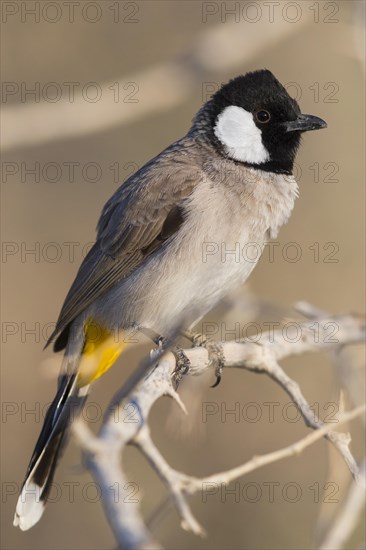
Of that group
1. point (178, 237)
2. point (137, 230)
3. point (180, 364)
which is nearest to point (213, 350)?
point (180, 364)

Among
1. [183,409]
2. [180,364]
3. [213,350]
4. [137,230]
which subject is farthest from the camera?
[137,230]

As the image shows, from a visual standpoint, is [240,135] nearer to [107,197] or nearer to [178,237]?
[178,237]

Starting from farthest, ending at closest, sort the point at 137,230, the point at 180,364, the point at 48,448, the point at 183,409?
the point at 137,230 < the point at 48,448 < the point at 180,364 < the point at 183,409

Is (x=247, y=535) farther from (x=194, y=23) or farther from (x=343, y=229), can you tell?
(x=194, y=23)

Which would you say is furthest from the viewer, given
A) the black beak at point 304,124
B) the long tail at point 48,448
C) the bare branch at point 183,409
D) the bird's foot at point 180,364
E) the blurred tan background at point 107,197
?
the blurred tan background at point 107,197

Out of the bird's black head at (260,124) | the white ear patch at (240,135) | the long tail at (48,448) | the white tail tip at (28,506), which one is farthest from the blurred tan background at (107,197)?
the white tail tip at (28,506)

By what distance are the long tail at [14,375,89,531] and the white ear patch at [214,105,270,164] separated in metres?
1.08

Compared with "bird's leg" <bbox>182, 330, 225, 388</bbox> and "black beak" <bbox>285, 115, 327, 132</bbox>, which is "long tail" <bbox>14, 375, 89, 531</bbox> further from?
"black beak" <bbox>285, 115, 327, 132</bbox>

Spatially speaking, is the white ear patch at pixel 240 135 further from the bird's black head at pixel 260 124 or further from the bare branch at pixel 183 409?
the bare branch at pixel 183 409

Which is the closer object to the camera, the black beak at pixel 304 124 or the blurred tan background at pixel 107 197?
the black beak at pixel 304 124

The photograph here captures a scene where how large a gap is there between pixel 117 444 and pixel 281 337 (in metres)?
1.39

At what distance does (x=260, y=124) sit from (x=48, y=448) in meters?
1.49

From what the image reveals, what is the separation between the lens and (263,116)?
3605mm

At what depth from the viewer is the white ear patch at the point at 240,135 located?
11.7 feet
